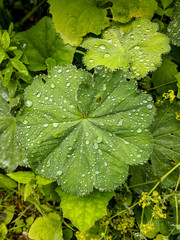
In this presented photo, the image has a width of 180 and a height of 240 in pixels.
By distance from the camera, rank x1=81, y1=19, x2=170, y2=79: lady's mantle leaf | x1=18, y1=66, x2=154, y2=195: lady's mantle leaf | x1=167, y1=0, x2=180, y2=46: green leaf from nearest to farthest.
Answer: x1=18, y1=66, x2=154, y2=195: lady's mantle leaf
x1=81, y1=19, x2=170, y2=79: lady's mantle leaf
x1=167, y1=0, x2=180, y2=46: green leaf

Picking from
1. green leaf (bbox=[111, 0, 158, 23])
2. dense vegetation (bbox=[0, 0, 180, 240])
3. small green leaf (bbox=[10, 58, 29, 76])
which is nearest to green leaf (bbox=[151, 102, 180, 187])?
dense vegetation (bbox=[0, 0, 180, 240])

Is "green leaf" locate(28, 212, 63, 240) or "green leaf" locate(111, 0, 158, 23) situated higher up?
"green leaf" locate(111, 0, 158, 23)

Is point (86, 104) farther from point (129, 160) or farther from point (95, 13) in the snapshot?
point (95, 13)

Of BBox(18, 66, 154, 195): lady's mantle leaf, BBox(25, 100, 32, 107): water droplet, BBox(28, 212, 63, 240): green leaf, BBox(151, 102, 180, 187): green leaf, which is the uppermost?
BBox(25, 100, 32, 107): water droplet

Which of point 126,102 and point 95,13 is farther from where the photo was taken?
point 95,13

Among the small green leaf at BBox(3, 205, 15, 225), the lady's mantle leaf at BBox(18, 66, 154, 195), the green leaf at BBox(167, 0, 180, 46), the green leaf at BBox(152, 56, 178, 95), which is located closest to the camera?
the lady's mantle leaf at BBox(18, 66, 154, 195)

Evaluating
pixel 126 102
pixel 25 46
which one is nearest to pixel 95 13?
pixel 25 46

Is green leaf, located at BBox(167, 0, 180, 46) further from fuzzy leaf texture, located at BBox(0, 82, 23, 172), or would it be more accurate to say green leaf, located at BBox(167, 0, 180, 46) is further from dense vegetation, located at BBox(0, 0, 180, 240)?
fuzzy leaf texture, located at BBox(0, 82, 23, 172)
